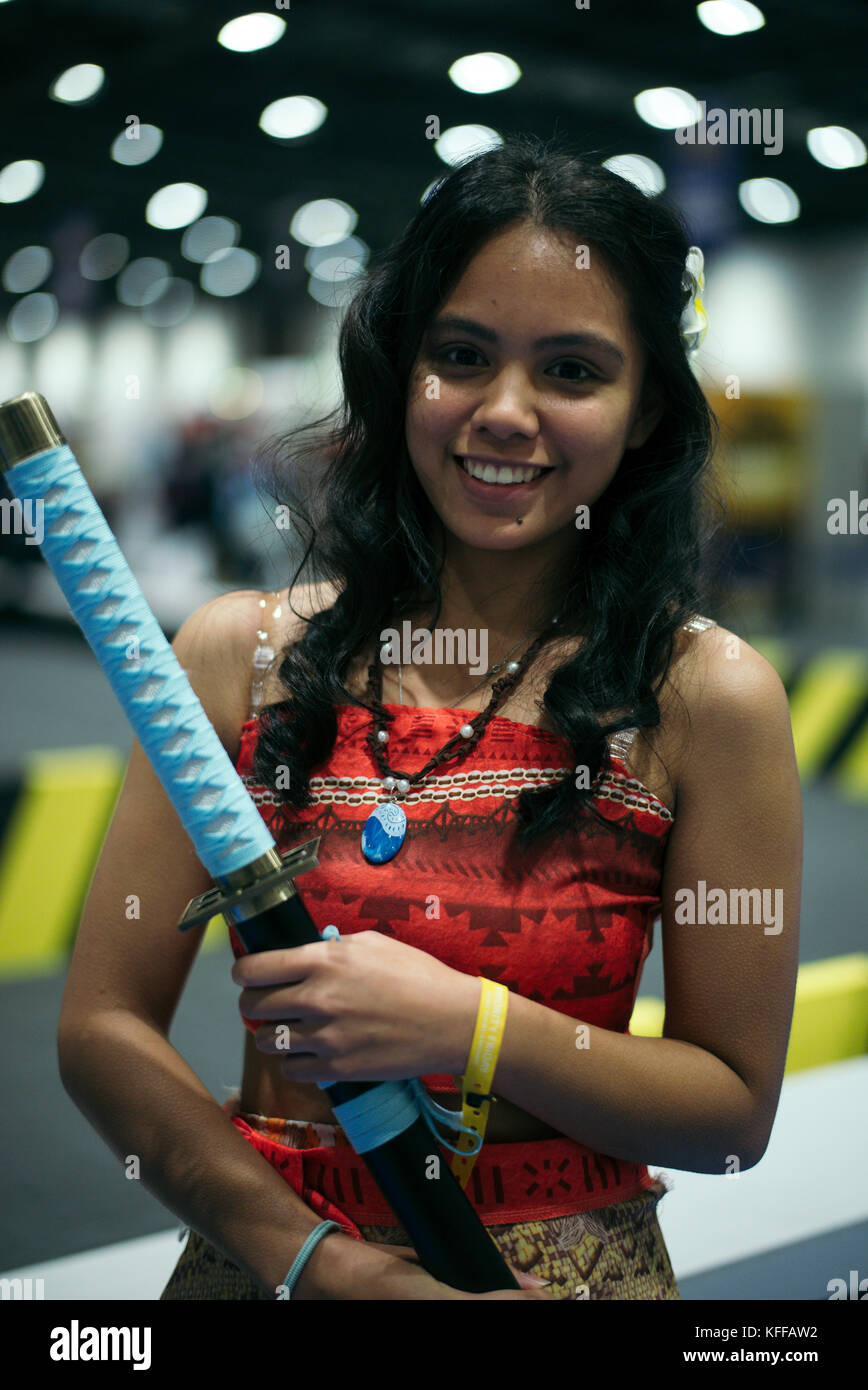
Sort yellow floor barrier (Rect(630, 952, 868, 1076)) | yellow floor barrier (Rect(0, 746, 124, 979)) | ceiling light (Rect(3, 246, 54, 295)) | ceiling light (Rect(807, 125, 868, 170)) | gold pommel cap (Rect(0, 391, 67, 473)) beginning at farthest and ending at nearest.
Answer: ceiling light (Rect(3, 246, 54, 295)), ceiling light (Rect(807, 125, 868, 170)), yellow floor barrier (Rect(0, 746, 124, 979)), yellow floor barrier (Rect(630, 952, 868, 1076)), gold pommel cap (Rect(0, 391, 67, 473))

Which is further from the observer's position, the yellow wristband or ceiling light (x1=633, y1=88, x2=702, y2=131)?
ceiling light (x1=633, y1=88, x2=702, y2=131)

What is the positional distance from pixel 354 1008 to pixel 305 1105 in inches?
12.7

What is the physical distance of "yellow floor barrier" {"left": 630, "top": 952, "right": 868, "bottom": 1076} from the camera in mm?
2768

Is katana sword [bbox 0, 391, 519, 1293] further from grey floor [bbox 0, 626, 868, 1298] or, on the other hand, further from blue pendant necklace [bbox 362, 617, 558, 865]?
grey floor [bbox 0, 626, 868, 1298]

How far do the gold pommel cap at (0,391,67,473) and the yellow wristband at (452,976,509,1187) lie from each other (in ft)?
1.66

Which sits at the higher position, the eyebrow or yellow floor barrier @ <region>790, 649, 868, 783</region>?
yellow floor barrier @ <region>790, 649, 868, 783</region>

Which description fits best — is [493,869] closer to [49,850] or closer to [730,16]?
[49,850]

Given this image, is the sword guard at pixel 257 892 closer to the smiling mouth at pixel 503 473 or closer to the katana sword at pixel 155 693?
the katana sword at pixel 155 693

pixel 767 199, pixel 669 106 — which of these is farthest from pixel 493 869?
pixel 767 199

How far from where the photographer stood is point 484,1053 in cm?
97

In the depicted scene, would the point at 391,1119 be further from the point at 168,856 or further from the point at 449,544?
the point at 449,544

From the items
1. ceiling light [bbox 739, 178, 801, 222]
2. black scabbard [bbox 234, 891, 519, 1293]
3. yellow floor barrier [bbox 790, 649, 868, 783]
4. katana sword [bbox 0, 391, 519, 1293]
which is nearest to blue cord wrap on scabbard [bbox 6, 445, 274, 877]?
katana sword [bbox 0, 391, 519, 1293]
